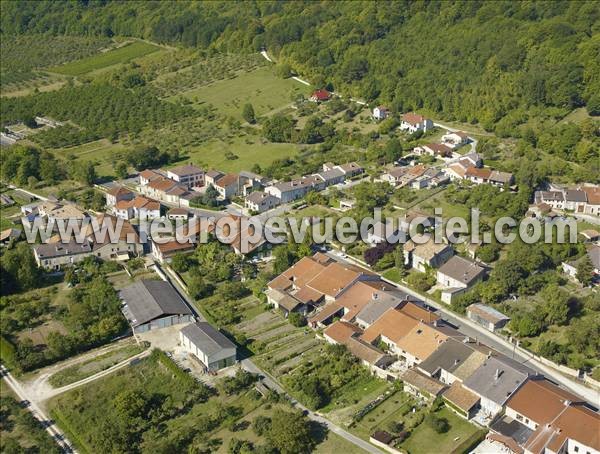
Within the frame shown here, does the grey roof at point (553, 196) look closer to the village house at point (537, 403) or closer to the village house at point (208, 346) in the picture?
the village house at point (537, 403)

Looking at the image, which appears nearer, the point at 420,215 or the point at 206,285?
the point at 206,285

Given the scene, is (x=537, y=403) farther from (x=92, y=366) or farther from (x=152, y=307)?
(x=92, y=366)

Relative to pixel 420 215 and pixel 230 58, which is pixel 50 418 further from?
pixel 230 58

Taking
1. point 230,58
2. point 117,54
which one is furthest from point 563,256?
point 117,54

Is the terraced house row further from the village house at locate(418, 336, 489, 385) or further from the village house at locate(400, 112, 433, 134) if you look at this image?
the village house at locate(400, 112, 433, 134)

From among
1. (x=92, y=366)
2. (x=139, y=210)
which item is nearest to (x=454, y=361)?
(x=92, y=366)

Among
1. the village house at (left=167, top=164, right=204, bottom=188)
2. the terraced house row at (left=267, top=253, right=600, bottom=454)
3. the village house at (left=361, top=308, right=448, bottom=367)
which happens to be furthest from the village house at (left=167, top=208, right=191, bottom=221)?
the village house at (left=361, top=308, right=448, bottom=367)

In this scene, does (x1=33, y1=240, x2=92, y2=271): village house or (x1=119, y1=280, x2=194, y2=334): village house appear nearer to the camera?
(x1=119, y1=280, x2=194, y2=334): village house
